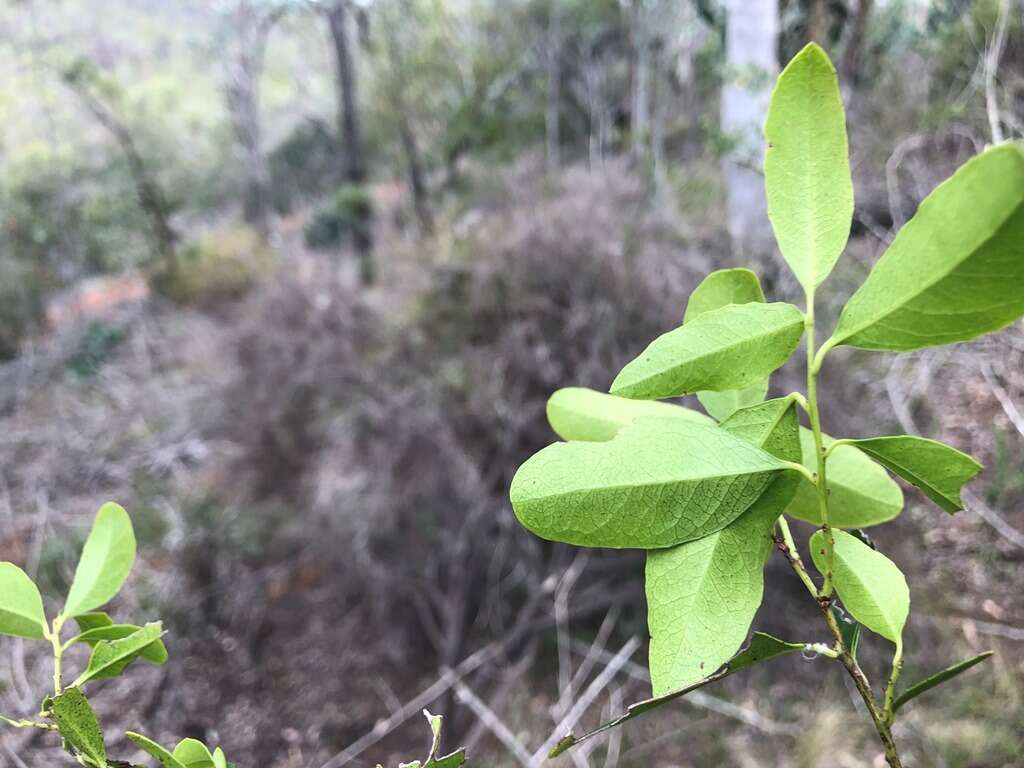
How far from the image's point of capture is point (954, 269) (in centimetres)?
15

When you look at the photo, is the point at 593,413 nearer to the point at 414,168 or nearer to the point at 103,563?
the point at 103,563

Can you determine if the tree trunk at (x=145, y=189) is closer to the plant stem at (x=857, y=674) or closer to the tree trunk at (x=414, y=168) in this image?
the tree trunk at (x=414, y=168)

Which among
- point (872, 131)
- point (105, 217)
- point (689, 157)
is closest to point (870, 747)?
point (872, 131)

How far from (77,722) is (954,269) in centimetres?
26

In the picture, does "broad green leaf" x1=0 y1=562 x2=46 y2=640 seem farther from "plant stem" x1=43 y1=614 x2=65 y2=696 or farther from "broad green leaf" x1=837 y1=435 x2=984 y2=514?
"broad green leaf" x1=837 y1=435 x2=984 y2=514

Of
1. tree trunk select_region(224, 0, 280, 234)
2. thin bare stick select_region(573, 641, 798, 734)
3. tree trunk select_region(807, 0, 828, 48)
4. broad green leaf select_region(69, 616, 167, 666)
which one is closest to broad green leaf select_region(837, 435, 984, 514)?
broad green leaf select_region(69, 616, 167, 666)

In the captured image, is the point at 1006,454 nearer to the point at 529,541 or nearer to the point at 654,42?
the point at 529,541

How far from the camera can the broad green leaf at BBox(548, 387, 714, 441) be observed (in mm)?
241

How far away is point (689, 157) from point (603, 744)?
3.77 metres

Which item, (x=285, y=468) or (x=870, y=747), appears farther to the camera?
(x=285, y=468)

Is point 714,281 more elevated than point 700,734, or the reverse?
point 714,281

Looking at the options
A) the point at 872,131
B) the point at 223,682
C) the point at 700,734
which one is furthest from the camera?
the point at 872,131

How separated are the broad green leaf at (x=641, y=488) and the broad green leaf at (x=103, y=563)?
18 centimetres

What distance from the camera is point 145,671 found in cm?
136
